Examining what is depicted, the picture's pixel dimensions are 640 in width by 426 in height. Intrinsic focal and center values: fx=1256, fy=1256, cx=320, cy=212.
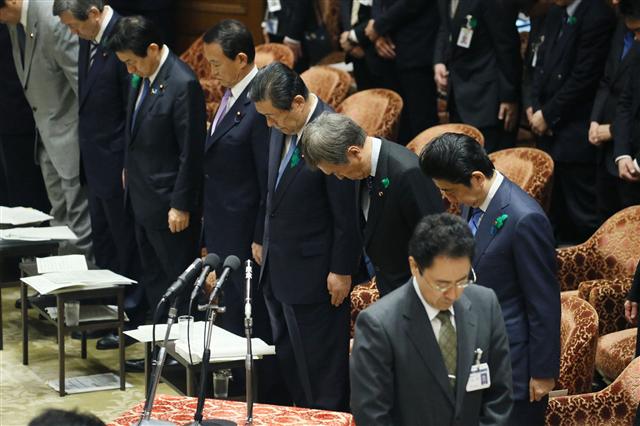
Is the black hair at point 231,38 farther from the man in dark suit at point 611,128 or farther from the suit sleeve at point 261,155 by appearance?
the man in dark suit at point 611,128

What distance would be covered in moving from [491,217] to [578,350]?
0.81 metres

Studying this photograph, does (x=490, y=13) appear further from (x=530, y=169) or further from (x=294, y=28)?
(x=294, y=28)

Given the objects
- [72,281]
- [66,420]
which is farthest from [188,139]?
[66,420]

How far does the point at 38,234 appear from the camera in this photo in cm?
657

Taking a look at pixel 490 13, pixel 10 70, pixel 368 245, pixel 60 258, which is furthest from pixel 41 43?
pixel 368 245

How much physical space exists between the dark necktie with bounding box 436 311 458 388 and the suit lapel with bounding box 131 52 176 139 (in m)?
2.91

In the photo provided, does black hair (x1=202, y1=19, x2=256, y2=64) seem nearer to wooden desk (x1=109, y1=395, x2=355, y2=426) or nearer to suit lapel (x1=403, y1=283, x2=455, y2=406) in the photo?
wooden desk (x1=109, y1=395, x2=355, y2=426)

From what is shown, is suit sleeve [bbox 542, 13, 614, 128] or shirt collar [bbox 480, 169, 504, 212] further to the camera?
suit sleeve [bbox 542, 13, 614, 128]

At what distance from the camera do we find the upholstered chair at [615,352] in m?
4.96

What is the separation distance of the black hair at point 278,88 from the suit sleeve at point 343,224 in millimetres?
334

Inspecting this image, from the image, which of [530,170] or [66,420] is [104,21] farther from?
[66,420]

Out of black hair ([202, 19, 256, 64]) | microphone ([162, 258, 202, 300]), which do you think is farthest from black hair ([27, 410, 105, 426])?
black hair ([202, 19, 256, 64])

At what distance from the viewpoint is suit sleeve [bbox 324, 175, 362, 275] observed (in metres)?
4.64

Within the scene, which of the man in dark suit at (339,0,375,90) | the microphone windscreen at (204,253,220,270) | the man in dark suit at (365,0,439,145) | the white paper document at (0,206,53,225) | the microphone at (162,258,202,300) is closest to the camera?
the microphone at (162,258,202,300)
